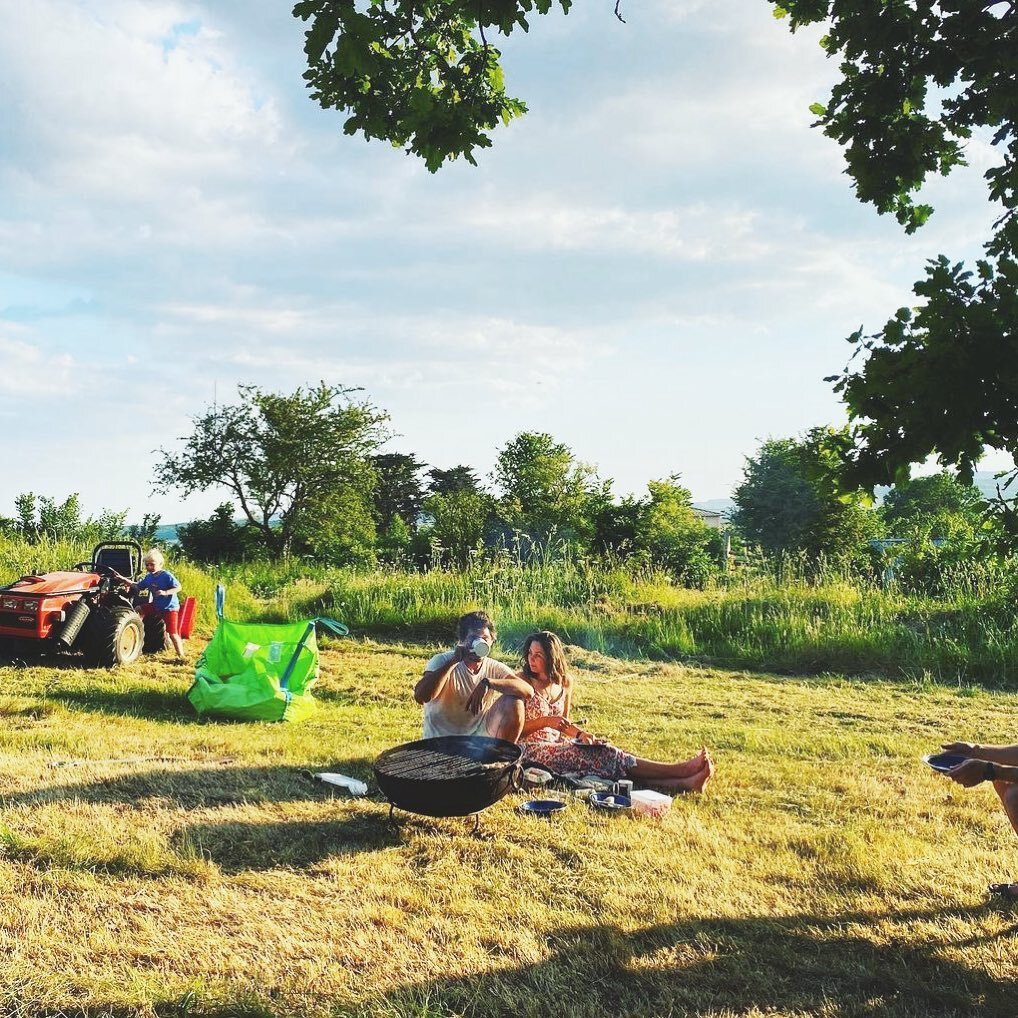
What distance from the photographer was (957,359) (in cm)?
288

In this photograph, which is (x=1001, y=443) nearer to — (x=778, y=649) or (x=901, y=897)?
(x=901, y=897)

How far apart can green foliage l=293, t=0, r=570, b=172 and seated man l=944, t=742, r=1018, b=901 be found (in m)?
3.04

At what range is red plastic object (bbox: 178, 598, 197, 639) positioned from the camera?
390 inches

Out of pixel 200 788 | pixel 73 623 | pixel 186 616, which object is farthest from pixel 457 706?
pixel 186 616

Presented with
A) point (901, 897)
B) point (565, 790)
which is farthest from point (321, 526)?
point (901, 897)

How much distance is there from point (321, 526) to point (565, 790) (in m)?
20.7

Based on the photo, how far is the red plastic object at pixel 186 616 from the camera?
32.5 feet

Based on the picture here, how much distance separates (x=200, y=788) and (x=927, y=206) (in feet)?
14.5

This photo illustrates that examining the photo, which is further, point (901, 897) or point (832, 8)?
point (832, 8)

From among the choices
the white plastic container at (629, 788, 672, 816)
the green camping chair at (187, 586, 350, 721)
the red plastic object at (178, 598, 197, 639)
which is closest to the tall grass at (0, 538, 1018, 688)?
the red plastic object at (178, 598, 197, 639)

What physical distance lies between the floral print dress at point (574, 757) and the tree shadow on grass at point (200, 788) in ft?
3.06

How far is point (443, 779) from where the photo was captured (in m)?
3.78

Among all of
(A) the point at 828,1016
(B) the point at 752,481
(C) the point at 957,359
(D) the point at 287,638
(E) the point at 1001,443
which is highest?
(B) the point at 752,481

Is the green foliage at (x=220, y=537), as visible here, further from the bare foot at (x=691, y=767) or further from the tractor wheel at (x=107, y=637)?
the bare foot at (x=691, y=767)
